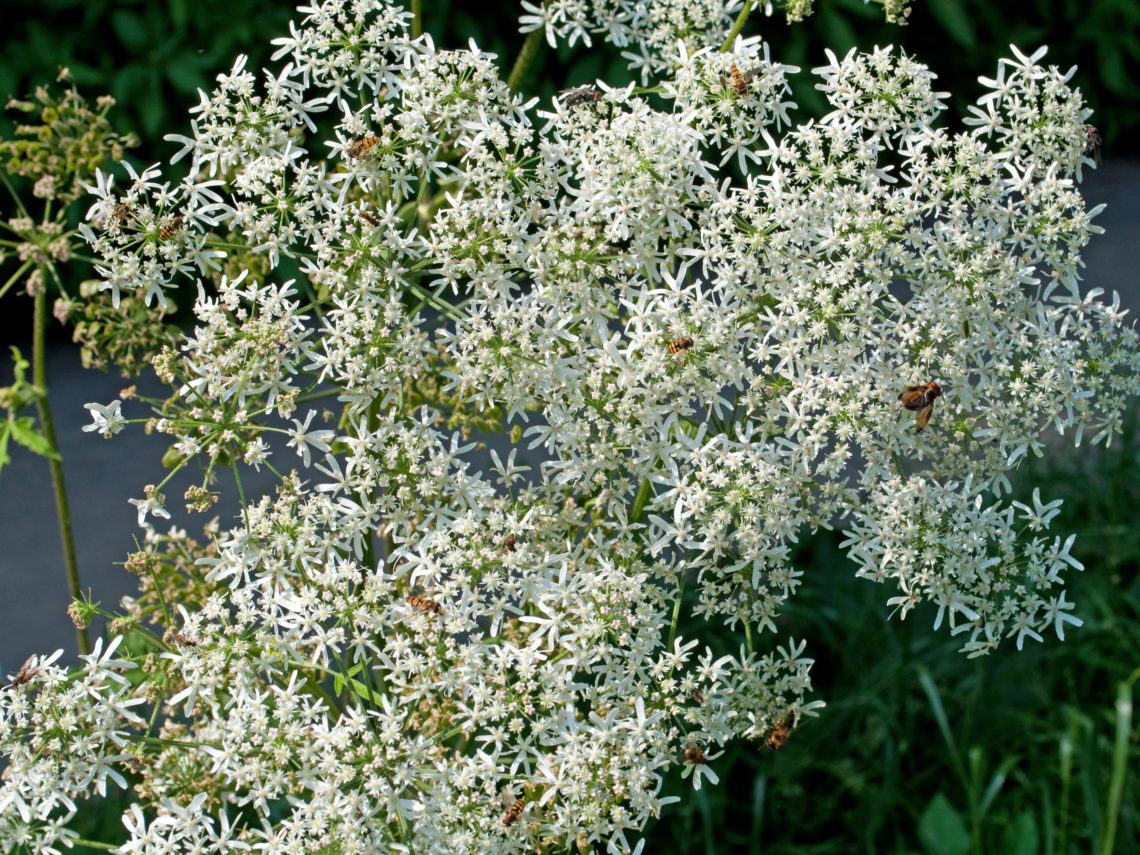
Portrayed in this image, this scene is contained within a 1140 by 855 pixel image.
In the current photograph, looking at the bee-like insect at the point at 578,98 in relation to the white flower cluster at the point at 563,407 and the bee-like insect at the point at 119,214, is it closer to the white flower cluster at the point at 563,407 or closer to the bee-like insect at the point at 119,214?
the white flower cluster at the point at 563,407

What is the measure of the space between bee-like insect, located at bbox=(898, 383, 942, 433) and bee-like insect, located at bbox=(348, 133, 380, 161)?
935 millimetres

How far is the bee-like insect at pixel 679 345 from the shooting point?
68.5 inches

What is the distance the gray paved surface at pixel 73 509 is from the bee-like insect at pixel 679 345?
3987mm

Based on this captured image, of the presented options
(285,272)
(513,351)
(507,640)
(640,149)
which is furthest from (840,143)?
(285,272)

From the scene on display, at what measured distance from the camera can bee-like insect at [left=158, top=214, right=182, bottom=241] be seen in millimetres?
1801

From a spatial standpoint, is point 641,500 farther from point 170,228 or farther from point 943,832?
point 943,832

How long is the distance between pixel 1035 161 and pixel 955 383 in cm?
41

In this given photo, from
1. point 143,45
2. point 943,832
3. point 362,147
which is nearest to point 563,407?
point 362,147

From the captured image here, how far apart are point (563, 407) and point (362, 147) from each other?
1.74 ft

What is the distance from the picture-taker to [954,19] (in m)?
9.53

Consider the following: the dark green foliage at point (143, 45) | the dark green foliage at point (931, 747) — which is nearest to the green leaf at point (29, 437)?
the dark green foliage at point (931, 747)

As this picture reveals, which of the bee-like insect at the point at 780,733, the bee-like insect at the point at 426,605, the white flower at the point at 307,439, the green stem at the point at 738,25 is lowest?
the bee-like insect at the point at 780,733

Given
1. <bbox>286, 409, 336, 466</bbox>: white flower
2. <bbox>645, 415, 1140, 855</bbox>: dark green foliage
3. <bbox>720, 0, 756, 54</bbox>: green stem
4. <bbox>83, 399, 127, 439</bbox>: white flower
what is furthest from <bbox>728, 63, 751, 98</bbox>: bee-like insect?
<bbox>645, 415, 1140, 855</bbox>: dark green foliage

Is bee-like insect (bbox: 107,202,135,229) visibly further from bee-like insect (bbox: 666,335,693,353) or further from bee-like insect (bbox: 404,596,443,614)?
bee-like insect (bbox: 666,335,693,353)
